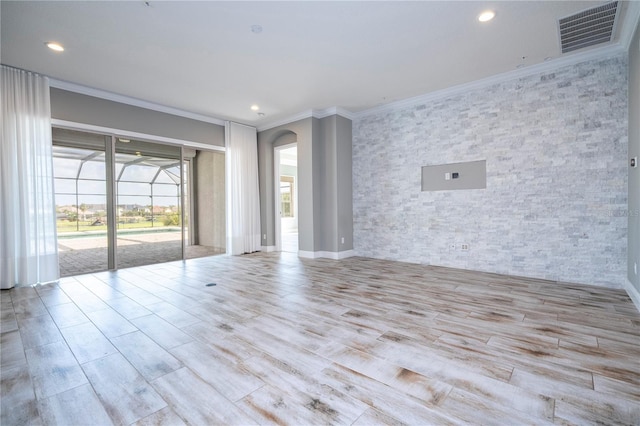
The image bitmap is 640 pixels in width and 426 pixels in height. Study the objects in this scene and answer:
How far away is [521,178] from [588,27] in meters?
1.92

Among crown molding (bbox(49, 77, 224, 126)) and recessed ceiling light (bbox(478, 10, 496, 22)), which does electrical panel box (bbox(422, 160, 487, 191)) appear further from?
crown molding (bbox(49, 77, 224, 126))

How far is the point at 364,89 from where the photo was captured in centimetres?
498

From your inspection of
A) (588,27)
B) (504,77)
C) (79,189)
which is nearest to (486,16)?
(588,27)

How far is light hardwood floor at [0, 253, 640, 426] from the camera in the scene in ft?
5.08

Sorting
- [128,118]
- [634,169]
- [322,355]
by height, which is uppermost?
[128,118]

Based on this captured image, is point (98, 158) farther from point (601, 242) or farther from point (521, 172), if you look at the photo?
point (601, 242)

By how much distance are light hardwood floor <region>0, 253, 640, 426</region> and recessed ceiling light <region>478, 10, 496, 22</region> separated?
3097 mm

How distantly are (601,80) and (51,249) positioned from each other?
8070mm

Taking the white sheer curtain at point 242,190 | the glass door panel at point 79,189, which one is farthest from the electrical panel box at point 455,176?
the glass door panel at point 79,189

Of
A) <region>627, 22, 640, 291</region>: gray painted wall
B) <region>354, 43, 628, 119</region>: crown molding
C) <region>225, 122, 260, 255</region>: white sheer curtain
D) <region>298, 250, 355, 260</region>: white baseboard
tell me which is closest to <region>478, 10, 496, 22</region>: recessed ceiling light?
<region>627, 22, 640, 291</region>: gray painted wall

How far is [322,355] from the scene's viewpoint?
83.7 inches

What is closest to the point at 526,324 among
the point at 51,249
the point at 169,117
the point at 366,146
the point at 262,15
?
the point at 262,15

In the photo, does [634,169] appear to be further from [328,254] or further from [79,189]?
[79,189]

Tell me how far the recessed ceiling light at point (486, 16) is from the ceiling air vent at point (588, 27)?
796 mm
